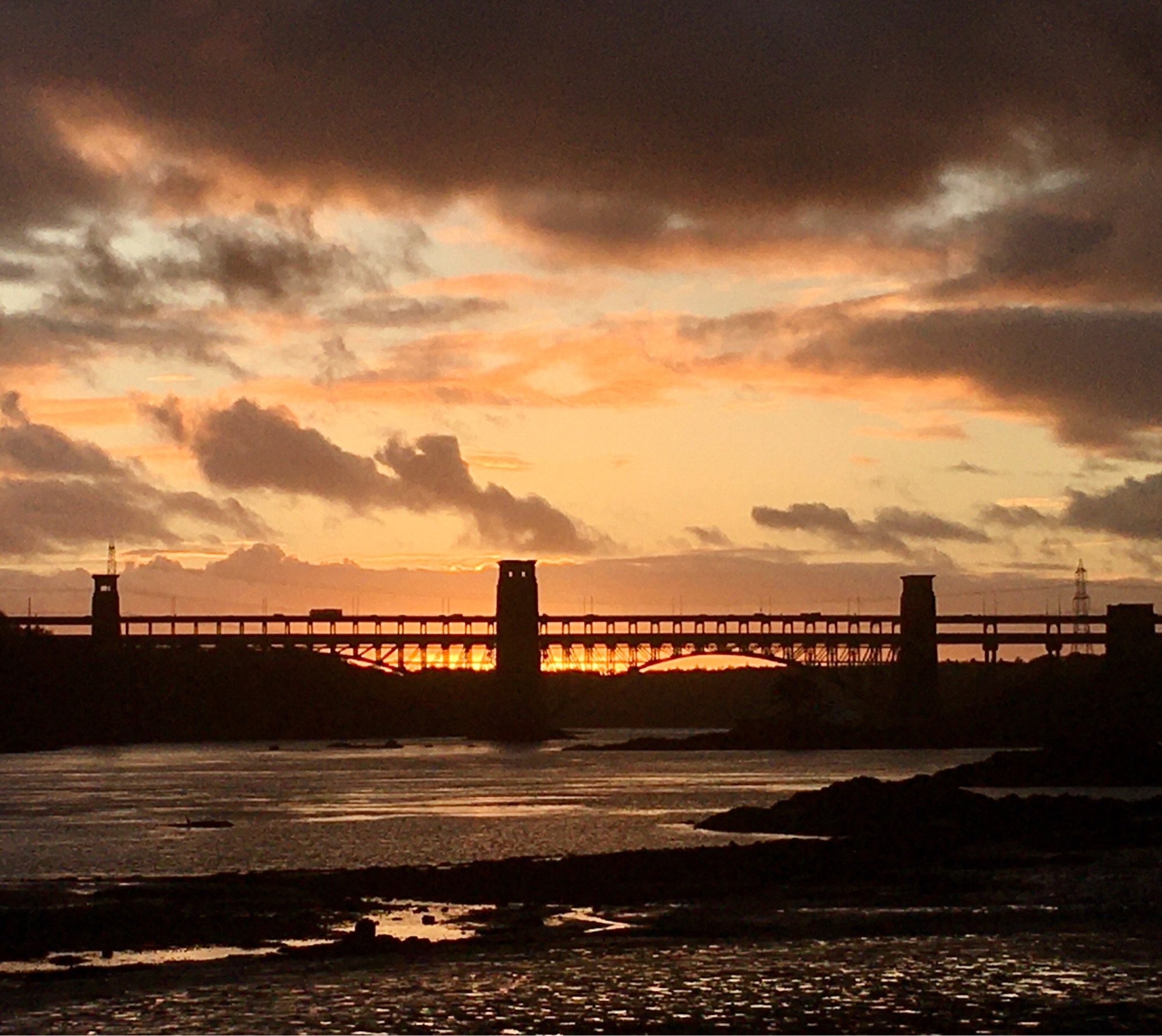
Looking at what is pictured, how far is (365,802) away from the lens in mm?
83375

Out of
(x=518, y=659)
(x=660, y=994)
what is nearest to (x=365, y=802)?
(x=660, y=994)

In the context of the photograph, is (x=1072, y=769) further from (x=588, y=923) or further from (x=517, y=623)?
(x=517, y=623)

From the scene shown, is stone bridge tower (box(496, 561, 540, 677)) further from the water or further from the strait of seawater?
the water

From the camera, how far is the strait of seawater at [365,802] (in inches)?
2149

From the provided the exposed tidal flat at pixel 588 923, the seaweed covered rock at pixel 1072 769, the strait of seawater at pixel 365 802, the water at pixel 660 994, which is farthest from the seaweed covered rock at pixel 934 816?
the seaweed covered rock at pixel 1072 769

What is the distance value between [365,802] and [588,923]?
48.4 meters

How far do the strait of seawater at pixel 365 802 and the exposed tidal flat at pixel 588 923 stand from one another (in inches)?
17.5

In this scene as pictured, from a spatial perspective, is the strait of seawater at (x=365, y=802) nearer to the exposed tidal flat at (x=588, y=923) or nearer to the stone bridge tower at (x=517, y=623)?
the exposed tidal flat at (x=588, y=923)

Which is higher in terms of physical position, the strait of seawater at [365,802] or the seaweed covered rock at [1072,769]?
the seaweed covered rock at [1072,769]

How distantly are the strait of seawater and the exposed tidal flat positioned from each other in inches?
17.5

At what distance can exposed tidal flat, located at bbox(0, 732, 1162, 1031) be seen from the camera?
27.2 m

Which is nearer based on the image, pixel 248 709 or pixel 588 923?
pixel 588 923

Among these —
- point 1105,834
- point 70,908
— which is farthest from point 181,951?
point 1105,834

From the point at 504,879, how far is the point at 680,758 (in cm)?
10427
